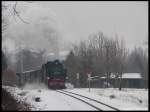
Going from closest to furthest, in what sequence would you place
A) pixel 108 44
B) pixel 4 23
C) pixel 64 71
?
pixel 4 23 < pixel 64 71 < pixel 108 44

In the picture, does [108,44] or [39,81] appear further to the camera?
[108,44]

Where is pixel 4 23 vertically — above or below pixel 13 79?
above

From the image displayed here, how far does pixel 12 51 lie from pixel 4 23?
179 feet

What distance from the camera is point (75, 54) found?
74562 millimetres

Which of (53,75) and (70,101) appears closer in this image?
(70,101)

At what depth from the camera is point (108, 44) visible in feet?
174

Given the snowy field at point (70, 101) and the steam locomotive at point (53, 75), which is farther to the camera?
the steam locomotive at point (53, 75)

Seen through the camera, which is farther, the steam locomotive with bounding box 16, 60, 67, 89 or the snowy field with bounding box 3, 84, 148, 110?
the steam locomotive with bounding box 16, 60, 67, 89

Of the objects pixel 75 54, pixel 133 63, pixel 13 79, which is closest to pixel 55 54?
pixel 75 54

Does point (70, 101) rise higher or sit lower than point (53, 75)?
lower

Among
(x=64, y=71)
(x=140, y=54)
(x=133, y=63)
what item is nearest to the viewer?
(x=64, y=71)

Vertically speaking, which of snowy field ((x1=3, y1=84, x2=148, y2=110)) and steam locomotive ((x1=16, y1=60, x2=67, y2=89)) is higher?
steam locomotive ((x1=16, y1=60, x2=67, y2=89))

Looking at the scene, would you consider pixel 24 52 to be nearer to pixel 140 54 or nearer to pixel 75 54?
pixel 75 54

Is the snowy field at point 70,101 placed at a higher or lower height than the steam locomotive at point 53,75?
lower
